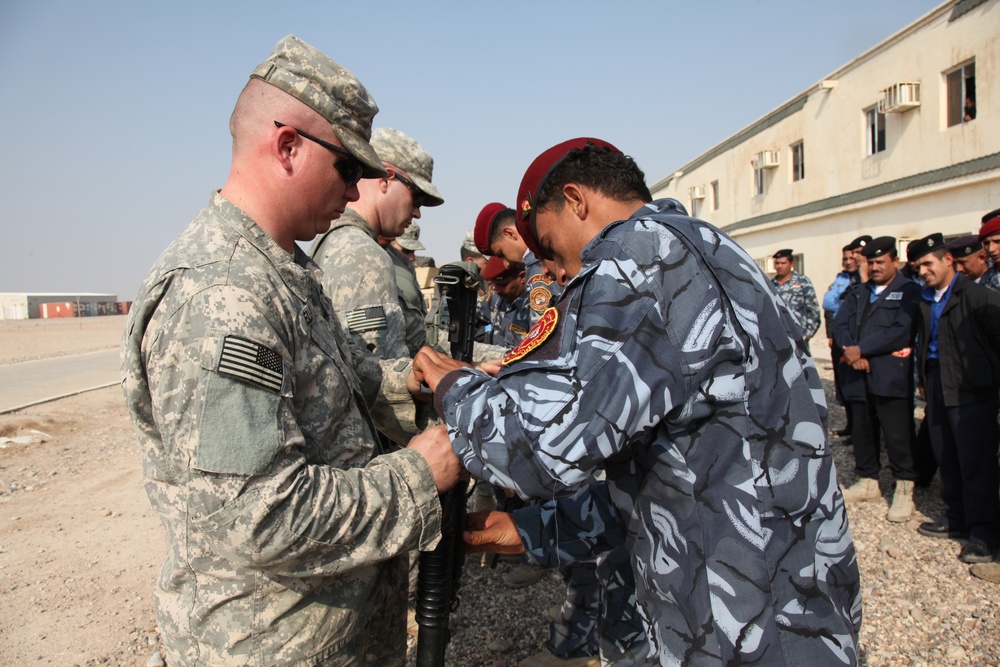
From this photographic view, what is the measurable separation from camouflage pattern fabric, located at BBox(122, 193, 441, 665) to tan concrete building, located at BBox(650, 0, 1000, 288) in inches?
602

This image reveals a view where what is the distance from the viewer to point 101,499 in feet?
20.6

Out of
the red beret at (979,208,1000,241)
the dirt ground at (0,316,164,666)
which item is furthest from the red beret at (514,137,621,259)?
the red beret at (979,208,1000,241)

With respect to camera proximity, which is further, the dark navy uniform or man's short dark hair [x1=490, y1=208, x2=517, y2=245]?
the dark navy uniform

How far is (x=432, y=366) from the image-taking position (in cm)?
208

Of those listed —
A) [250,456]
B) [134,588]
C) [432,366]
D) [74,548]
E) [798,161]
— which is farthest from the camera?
[798,161]

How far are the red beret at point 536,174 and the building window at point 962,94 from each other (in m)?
15.8

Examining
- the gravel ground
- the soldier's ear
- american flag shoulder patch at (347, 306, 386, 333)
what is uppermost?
the soldier's ear

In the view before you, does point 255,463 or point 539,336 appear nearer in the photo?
point 255,463

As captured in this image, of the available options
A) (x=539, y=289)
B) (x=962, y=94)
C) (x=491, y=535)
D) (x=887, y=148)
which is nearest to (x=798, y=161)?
(x=887, y=148)

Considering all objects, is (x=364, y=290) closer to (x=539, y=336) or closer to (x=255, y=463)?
(x=539, y=336)

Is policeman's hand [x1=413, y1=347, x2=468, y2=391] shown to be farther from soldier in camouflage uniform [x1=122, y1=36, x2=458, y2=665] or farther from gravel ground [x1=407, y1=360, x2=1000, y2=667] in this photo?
gravel ground [x1=407, y1=360, x2=1000, y2=667]

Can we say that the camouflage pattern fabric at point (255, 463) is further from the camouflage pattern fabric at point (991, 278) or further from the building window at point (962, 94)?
the building window at point (962, 94)

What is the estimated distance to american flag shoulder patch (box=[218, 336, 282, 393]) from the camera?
1431 mm

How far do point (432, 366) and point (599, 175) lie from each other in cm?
77
